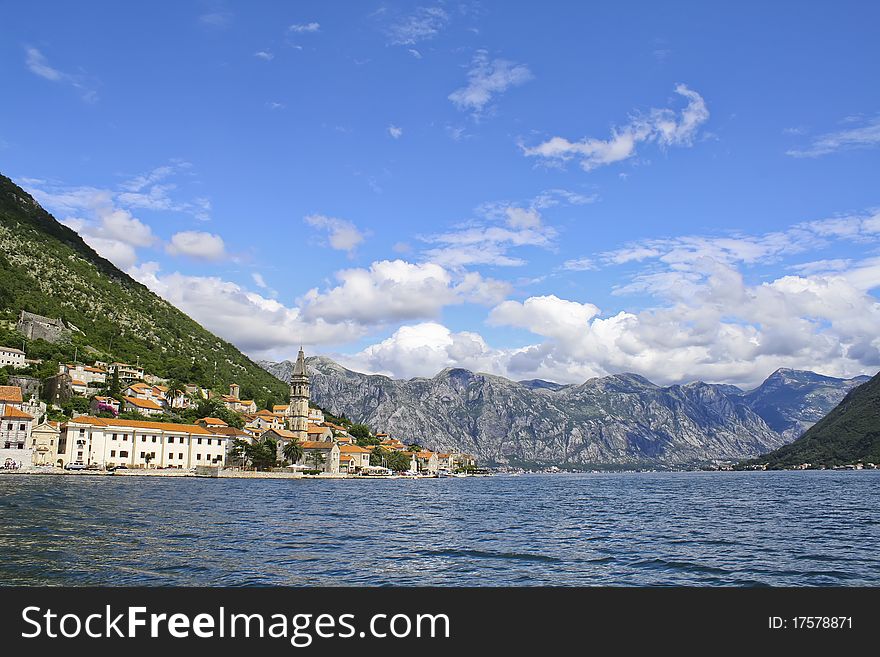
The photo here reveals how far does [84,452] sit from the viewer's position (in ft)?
416

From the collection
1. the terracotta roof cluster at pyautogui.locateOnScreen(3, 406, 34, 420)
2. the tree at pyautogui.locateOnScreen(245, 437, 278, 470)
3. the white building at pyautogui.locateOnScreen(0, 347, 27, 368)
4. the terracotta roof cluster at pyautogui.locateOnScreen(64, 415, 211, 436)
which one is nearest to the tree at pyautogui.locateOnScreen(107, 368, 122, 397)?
the terracotta roof cluster at pyautogui.locateOnScreen(64, 415, 211, 436)

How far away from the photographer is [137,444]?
13688cm

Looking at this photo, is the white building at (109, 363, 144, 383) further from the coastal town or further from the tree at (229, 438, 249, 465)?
the tree at (229, 438, 249, 465)

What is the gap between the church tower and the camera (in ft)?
609

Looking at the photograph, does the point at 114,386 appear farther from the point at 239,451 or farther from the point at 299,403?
the point at 299,403

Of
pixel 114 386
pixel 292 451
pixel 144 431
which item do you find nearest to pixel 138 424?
pixel 144 431

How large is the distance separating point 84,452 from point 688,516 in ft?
371

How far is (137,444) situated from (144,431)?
9.59ft

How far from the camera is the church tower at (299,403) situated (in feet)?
609

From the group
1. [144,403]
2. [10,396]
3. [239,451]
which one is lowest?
[239,451]
